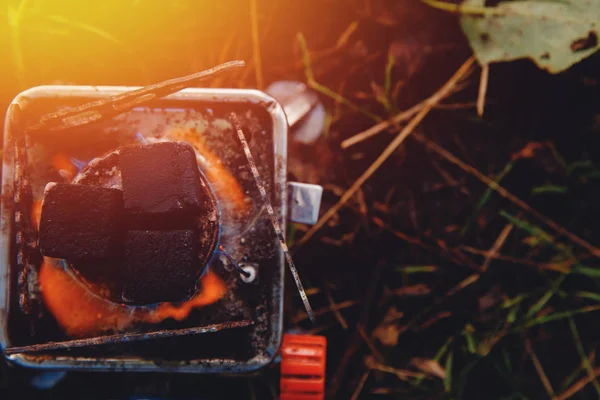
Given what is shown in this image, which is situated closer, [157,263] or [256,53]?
[157,263]

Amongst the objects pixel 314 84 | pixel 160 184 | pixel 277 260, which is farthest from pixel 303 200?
pixel 314 84

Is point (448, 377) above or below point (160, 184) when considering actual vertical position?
below

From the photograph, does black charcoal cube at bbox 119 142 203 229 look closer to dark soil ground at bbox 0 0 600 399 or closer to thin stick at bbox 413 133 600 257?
dark soil ground at bbox 0 0 600 399

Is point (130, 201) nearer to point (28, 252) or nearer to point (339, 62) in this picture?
point (28, 252)

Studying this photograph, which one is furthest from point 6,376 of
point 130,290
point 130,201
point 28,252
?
point 130,201

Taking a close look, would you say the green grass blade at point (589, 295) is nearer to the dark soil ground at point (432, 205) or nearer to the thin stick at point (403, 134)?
the dark soil ground at point (432, 205)

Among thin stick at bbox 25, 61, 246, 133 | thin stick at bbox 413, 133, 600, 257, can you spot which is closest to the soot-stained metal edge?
thin stick at bbox 25, 61, 246, 133

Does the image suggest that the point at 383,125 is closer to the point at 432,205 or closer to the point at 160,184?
the point at 432,205
